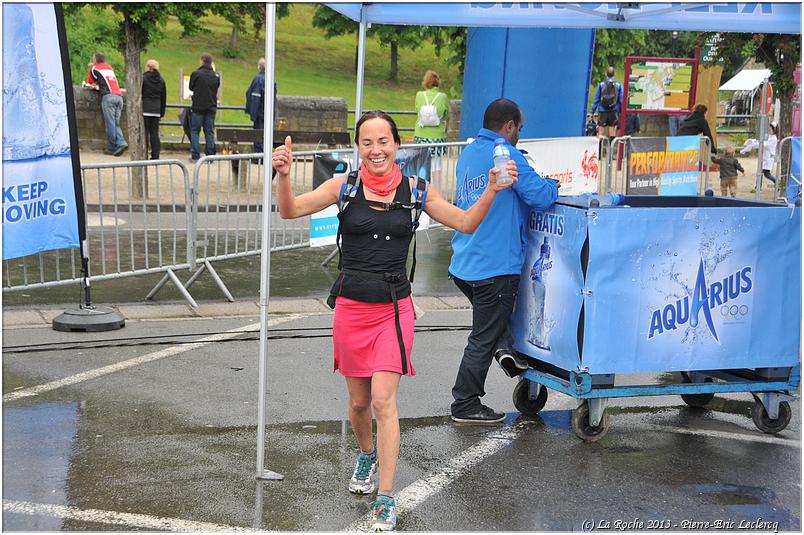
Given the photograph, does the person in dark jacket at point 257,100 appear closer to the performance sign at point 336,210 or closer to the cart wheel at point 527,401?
the performance sign at point 336,210

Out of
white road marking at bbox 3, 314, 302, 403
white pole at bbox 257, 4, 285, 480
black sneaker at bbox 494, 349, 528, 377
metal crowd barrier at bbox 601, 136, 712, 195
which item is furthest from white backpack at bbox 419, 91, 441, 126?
white pole at bbox 257, 4, 285, 480

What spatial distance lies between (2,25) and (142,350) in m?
2.52

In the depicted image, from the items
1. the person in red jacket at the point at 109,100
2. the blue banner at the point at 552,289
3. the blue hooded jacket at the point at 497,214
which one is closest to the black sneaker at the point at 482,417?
the blue banner at the point at 552,289

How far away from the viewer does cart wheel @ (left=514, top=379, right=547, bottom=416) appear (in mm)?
6891

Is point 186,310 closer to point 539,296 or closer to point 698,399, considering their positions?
point 539,296

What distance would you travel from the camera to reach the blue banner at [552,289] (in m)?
6.14

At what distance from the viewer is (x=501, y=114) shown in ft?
21.2

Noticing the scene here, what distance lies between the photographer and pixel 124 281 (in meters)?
10.8

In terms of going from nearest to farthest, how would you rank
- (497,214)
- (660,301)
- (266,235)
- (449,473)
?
(266,235) → (449,473) → (660,301) → (497,214)

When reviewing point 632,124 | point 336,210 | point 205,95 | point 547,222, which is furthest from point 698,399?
point 632,124

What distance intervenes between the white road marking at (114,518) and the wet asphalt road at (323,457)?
0.04 ft

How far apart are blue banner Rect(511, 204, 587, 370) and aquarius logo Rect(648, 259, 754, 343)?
18.2 inches

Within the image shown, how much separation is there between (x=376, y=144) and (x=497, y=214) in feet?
4.94

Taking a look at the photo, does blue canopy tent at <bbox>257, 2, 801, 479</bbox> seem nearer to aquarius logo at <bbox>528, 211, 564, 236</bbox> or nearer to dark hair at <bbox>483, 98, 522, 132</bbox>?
dark hair at <bbox>483, 98, 522, 132</bbox>
